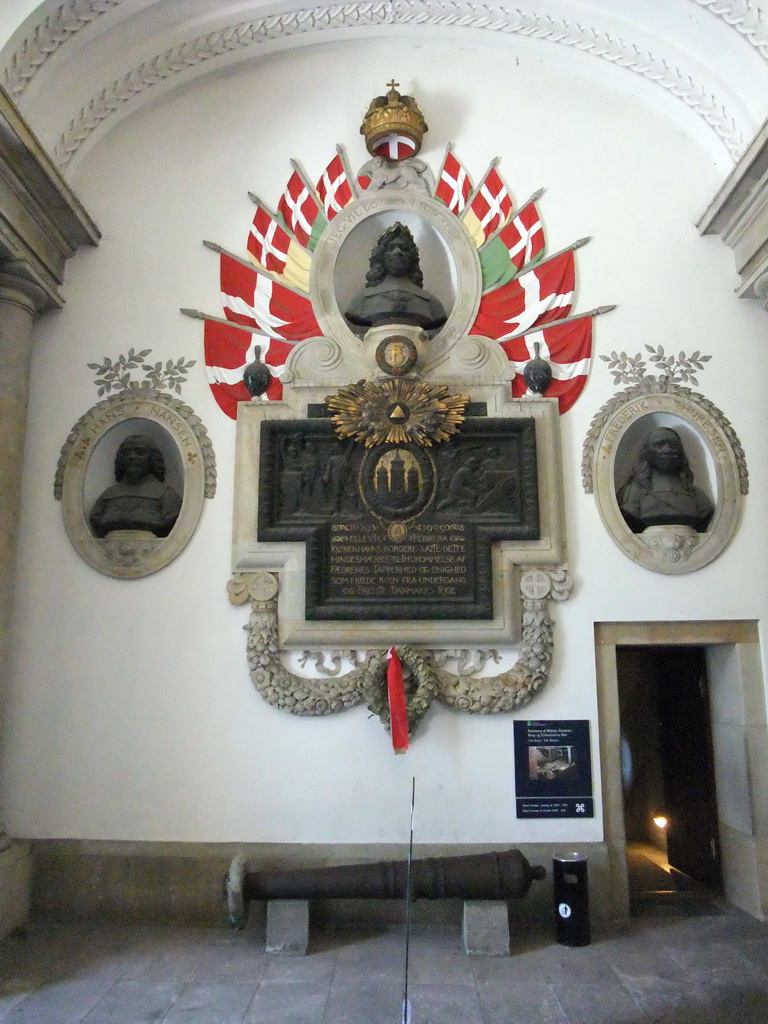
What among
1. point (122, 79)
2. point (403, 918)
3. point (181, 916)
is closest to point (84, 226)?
point (122, 79)


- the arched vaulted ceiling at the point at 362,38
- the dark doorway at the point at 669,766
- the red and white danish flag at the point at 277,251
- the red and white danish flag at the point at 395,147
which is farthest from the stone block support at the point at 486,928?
the arched vaulted ceiling at the point at 362,38

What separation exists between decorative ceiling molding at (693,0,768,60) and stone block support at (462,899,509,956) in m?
6.23

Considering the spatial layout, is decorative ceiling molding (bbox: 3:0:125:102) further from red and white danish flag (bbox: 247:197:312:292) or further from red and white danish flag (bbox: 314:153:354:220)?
red and white danish flag (bbox: 314:153:354:220)

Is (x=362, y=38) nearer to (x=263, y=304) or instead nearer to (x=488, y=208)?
(x=488, y=208)

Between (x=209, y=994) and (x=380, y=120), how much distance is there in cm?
607

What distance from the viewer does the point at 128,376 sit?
6.11 meters

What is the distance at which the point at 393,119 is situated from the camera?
618cm

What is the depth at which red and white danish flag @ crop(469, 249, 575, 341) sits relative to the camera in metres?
6.11

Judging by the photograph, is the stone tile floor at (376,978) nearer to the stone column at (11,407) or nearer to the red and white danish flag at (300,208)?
the stone column at (11,407)

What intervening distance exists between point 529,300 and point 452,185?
1190 millimetres

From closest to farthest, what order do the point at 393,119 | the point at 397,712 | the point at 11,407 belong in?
the point at 397,712 → the point at 11,407 → the point at 393,119

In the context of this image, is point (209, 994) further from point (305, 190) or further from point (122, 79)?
point (122, 79)

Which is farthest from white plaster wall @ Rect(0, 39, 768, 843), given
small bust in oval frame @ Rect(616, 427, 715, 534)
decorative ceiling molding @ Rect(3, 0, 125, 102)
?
decorative ceiling molding @ Rect(3, 0, 125, 102)

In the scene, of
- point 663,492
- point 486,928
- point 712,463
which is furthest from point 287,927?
point 712,463
